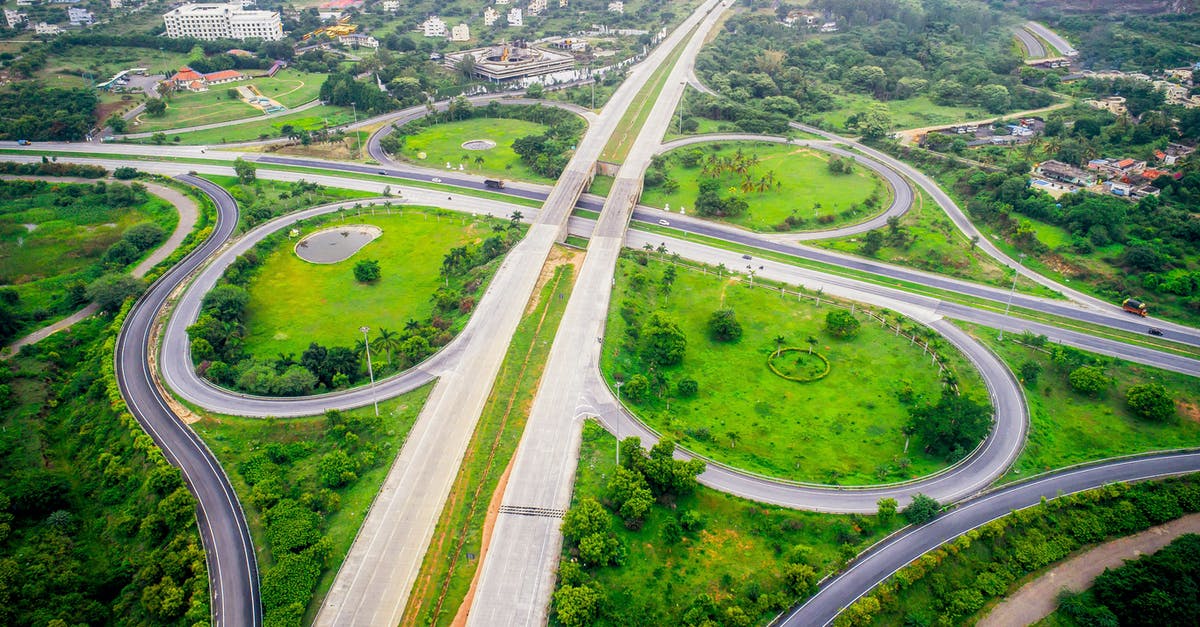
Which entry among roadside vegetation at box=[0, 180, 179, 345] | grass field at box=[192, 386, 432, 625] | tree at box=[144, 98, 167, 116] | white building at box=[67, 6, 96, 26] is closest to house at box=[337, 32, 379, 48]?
tree at box=[144, 98, 167, 116]

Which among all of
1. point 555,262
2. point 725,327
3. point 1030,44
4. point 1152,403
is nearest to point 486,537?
point 725,327

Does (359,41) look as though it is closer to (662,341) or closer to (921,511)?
(662,341)

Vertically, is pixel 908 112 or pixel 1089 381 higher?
pixel 908 112

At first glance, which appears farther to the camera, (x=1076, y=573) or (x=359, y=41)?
(x=359, y=41)

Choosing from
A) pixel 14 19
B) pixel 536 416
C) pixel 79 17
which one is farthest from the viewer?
pixel 79 17

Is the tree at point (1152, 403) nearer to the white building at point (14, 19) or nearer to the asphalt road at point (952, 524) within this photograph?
the asphalt road at point (952, 524)

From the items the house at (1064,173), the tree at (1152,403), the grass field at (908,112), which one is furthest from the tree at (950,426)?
the grass field at (908,112)

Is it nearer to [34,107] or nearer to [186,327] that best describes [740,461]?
[186,327]
